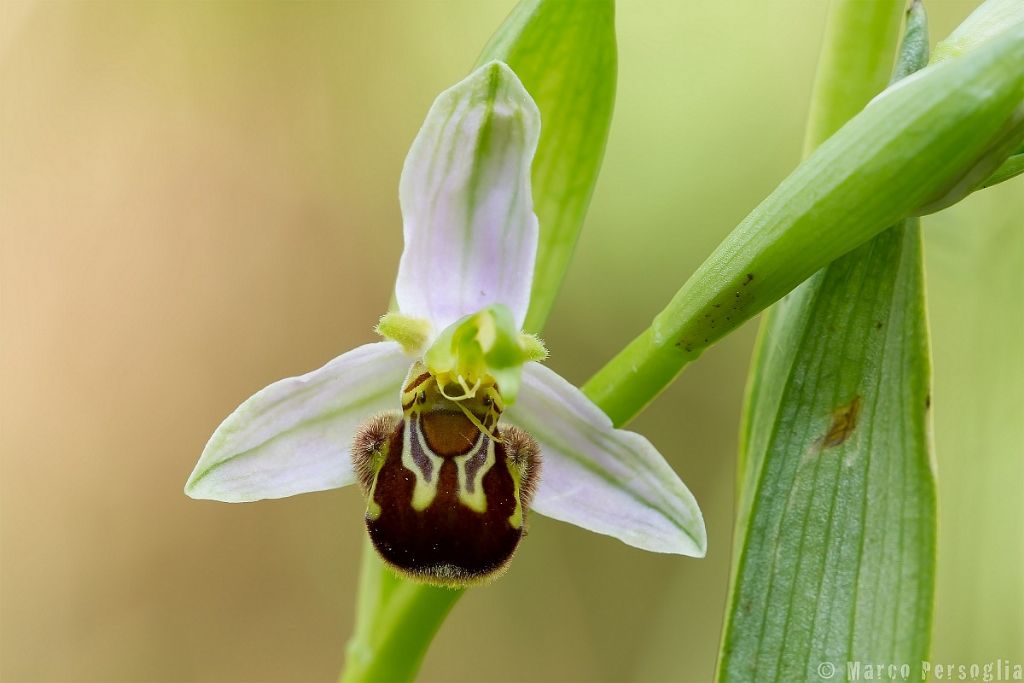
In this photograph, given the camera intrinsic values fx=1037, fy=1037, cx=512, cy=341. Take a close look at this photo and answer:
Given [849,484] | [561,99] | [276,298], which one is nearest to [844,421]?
[849,484]

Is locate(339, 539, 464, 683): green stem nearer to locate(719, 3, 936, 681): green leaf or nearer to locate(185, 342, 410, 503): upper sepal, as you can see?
locate(185, 342, 410, 503): upper sepal

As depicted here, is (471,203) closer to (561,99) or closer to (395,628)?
(561,99)

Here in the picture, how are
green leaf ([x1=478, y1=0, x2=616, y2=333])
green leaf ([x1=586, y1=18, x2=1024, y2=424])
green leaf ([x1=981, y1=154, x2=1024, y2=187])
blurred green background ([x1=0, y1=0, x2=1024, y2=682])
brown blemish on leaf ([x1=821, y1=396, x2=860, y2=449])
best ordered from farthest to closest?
blurred green background ([x1=0, y1=0, x2=1024, y2=682]), green leaf ([x1=478, y1=0, x2=616, y2=333]), brown blemish on leaf ([x1=821, y1=396, x2=860, y2=449]), green leaf ([x1=981, y1=154, x2=1024, y2=187]), green leaf ([x1=586, y1=18, x2=1024, y2=424])

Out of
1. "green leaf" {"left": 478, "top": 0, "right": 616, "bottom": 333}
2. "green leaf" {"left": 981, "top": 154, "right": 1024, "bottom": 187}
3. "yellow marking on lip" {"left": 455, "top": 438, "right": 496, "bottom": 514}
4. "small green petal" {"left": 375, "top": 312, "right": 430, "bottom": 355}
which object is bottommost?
"yellow marking on lip" {"left": 455, "top": 438, "right": 496, "bottom": 514}

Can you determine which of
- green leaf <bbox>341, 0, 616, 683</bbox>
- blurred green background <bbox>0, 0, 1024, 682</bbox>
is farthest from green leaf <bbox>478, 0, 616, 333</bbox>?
blurred green background <bbox>0, 0, 1024, 682</bbox>

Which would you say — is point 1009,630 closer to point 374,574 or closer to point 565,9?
point 374,574

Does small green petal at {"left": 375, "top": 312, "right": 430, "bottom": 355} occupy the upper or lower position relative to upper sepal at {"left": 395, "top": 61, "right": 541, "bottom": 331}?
lower
